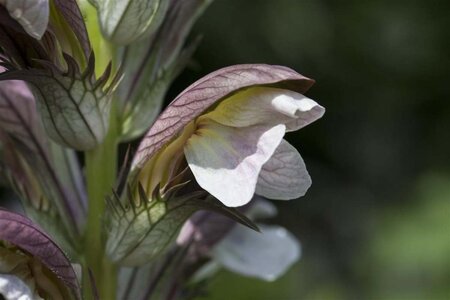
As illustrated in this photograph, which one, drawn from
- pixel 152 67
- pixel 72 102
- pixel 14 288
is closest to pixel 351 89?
pixel 152 67

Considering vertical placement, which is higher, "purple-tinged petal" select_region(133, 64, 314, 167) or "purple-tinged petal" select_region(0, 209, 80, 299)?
"purple-tinged petal" select_region(133, 64, 314, 167)

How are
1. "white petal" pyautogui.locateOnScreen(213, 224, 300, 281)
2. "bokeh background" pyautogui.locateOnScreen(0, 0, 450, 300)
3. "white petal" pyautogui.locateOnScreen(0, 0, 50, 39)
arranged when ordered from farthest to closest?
"bokeh background" pyautogui.locateOnScreen(0, 0, 450, 300)
"white petal" pyautogui.locateOnScreen(213, 224, 300, 281)
"white petal" pyautogui.locateOnScreen(0, 0, 50, 39)

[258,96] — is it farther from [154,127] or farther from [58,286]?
[58,286]

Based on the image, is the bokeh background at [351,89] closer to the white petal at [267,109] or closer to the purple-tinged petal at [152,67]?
the purple-tinged petal at [152,67]

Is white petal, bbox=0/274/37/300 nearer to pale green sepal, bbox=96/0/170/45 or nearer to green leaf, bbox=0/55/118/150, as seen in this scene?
green leaf, bbox=0/55/118/150

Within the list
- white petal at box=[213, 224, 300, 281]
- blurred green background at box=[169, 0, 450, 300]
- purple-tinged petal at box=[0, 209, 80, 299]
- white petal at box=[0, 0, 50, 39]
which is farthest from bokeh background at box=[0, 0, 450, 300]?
white petal at box=[0, 0, 50, 39]
